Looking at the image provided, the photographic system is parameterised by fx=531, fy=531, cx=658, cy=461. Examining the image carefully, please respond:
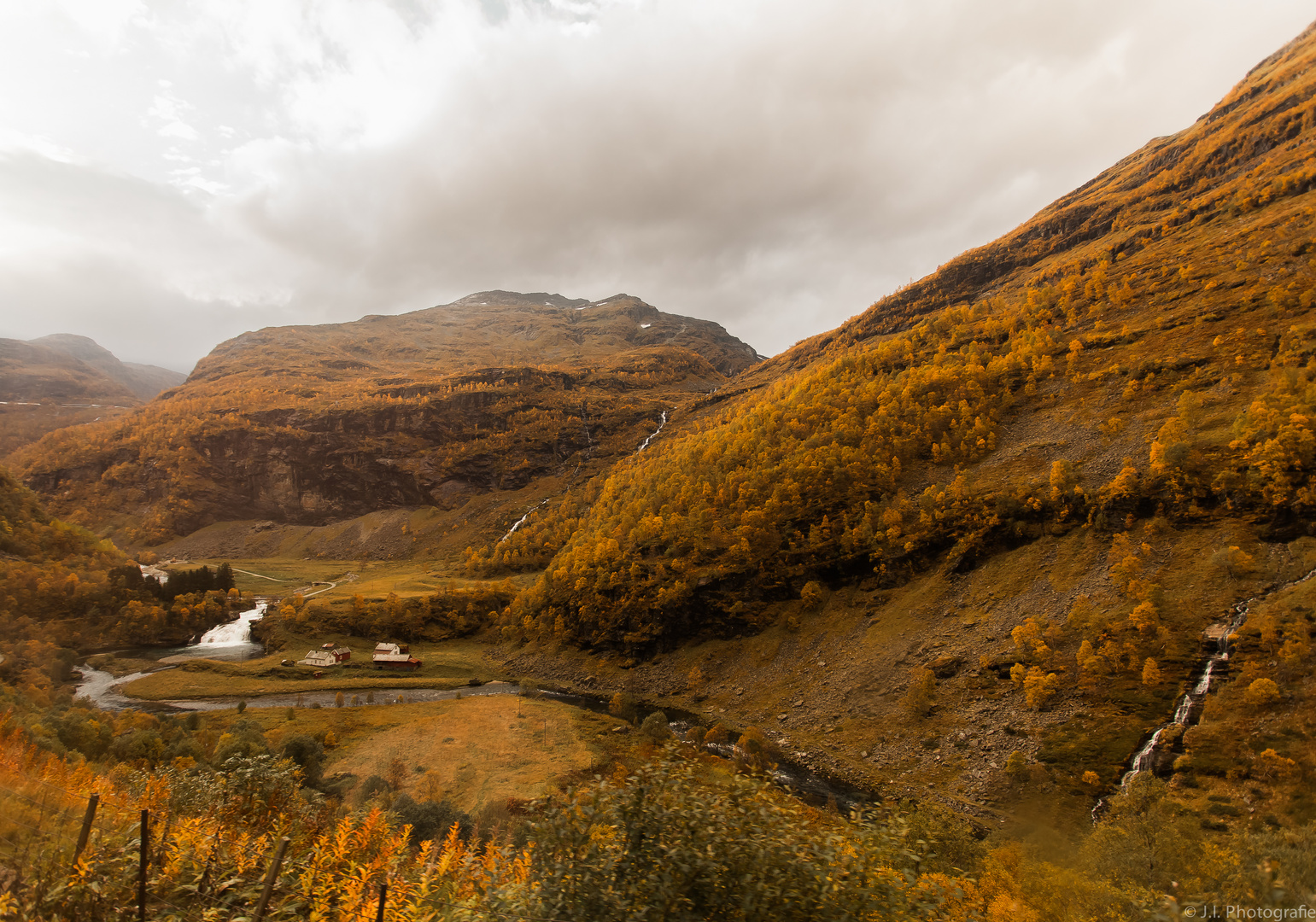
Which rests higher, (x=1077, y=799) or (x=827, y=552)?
(x=827, y=552)

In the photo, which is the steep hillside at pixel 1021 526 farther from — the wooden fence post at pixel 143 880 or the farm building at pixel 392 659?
the wooden fence post at pixel 143 880

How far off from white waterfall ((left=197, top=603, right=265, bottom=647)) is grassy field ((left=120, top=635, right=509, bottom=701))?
42.9 ft

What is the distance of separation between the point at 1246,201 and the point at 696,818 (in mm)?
172689

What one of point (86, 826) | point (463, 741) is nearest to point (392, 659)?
point (463, 741)

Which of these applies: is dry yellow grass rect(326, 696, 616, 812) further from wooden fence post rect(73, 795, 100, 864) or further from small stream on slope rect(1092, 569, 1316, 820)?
small stream on slope rect(1092, 569, 1316, 820)

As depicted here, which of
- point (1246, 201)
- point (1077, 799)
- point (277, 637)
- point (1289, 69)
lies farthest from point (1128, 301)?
point (277, 637)

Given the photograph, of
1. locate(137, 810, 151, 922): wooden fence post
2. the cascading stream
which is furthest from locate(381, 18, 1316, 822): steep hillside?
locate(137, 810, 151, 922): wooden fence post

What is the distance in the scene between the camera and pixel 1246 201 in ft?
370

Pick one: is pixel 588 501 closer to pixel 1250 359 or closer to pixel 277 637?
pixel 277 637

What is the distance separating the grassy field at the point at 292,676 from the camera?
8456 cm

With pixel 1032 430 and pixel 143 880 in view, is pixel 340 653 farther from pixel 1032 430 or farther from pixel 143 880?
pixel 1032 430

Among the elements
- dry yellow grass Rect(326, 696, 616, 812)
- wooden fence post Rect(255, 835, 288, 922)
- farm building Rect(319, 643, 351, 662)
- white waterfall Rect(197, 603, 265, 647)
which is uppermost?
wooden fence post Rect(255, 835, 288, 922)

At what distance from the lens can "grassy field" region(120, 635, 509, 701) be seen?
84.6 m

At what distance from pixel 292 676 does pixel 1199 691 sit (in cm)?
12142
